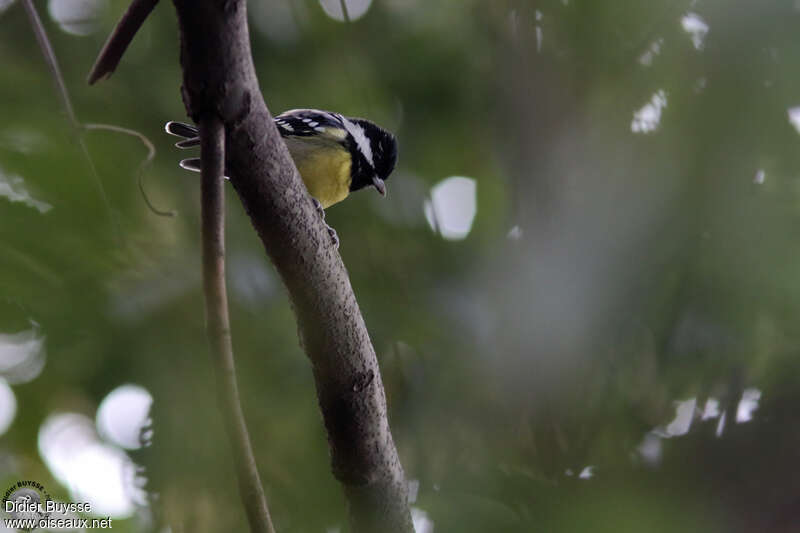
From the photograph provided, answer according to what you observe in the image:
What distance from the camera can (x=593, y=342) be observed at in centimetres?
308

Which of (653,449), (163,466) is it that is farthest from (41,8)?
(653,449)

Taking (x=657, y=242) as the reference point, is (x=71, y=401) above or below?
below

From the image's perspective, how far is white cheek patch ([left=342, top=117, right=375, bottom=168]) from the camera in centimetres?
378

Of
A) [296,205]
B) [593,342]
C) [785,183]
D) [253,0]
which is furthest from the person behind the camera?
[253,0]

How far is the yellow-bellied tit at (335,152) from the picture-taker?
11.7ft

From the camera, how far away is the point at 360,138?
381 cm

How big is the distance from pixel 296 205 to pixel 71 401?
2.66 m

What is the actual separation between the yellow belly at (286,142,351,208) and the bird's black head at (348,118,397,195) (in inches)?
6.0

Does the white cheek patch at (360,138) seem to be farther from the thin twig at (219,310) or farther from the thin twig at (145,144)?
the thin twig at (219,310)

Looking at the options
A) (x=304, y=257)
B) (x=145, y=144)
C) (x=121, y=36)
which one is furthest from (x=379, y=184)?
(x=121, y=36)

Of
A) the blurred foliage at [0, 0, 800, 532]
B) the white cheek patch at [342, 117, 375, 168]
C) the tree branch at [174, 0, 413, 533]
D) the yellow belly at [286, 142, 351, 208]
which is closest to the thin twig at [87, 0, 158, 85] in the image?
the tree branch at [174, 0, 413, 533]

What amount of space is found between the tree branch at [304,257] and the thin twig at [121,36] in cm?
10

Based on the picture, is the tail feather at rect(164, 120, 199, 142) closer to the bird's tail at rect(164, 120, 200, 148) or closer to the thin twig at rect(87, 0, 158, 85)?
the bird's tail at rect(164, 120, 200, 148)

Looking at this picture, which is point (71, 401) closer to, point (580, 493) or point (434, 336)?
point (434, 336)
